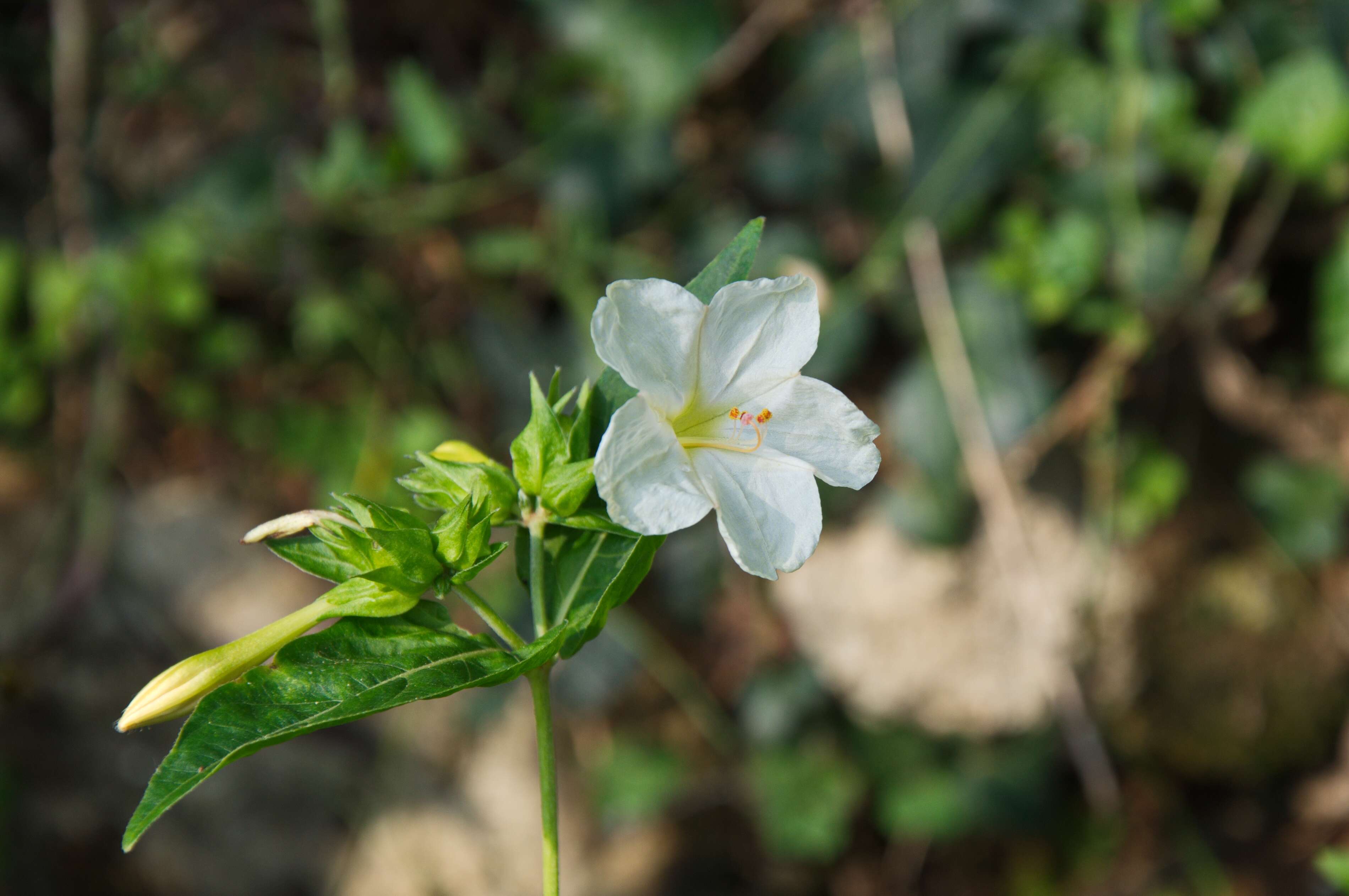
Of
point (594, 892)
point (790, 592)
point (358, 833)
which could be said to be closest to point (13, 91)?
point (358, 833)

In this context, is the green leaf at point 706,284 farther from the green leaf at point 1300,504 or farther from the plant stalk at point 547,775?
the green leaf at point 1300,504

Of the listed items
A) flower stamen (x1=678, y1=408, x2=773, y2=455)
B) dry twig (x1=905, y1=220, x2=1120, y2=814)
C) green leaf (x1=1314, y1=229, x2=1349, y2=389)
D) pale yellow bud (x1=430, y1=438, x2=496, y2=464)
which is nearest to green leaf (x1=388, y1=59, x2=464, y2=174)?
dry twig (x1=905, y1=220, x2=1120, y2=814)

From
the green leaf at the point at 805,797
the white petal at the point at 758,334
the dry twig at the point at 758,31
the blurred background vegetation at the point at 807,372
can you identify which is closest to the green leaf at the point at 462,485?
the white petal at the point at 758,334

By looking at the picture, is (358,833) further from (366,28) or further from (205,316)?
(366,28)

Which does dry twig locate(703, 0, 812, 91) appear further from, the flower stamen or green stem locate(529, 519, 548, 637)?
green stem locate(529, 519, 548, 637)

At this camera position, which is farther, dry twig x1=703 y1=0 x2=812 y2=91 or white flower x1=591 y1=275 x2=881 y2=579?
dry twig x1=703 y1=0 x2=812 y2=91

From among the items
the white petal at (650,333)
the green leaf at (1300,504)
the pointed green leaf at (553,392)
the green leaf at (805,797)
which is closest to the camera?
the white petal at (650,333)
